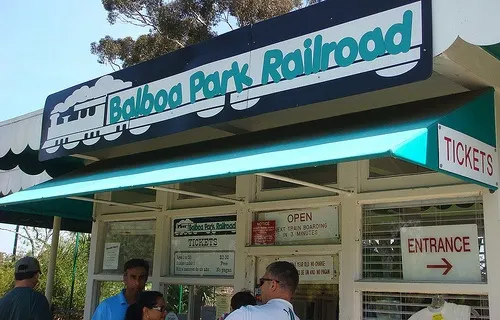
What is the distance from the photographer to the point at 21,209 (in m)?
5.62

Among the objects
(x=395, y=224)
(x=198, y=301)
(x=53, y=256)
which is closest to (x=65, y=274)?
(x=53, y=256)

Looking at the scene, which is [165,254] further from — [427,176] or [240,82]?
[427,176]

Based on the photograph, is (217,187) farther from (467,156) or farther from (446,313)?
(467,156)

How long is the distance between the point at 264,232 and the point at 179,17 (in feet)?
59.1

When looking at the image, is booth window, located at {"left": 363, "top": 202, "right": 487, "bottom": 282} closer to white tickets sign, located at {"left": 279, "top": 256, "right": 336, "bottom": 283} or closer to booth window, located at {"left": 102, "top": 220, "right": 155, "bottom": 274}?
white tickets sign, located at {"left": 279, "top": 256, "right": 336, "bottom": 283}

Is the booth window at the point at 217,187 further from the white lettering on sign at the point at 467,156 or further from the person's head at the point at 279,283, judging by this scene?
the white lettering on sign at the point at 467,156

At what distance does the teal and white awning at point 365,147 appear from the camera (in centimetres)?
281

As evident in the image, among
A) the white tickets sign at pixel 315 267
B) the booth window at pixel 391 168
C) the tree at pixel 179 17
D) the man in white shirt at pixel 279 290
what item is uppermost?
the tree at pixel 179 17

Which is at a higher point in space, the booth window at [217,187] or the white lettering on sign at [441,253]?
the booth window at [217,187]

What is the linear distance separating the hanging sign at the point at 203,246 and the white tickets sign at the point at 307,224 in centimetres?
53

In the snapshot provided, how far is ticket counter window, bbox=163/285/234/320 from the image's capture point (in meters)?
5.34

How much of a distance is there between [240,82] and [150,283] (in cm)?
284

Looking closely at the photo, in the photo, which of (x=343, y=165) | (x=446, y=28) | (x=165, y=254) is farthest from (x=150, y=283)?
(x=446, y=28)

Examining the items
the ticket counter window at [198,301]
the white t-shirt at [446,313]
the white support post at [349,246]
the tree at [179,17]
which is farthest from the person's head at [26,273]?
the tree at [179,17]
